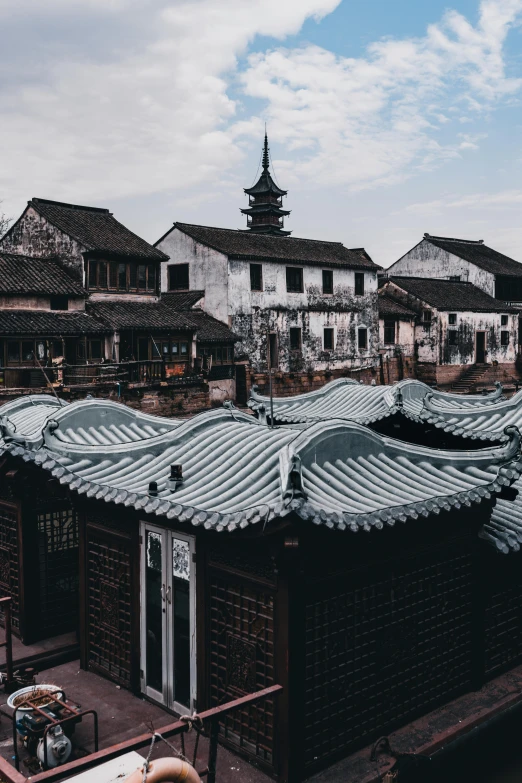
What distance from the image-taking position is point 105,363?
3161 centimetres

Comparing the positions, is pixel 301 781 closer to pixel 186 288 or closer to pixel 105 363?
pixel 105 363

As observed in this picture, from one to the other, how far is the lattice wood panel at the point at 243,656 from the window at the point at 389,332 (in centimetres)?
4478

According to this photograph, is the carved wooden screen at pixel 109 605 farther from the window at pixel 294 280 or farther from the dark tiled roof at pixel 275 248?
the window at pixel 294 280

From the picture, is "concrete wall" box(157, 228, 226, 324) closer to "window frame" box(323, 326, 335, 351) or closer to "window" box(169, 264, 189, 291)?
"window" box(169, 264, 189, 291)

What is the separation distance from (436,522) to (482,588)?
148cm

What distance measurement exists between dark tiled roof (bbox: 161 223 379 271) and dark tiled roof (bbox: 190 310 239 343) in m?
3.88

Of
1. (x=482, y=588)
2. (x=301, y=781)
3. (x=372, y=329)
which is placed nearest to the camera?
(x=301, y=781)

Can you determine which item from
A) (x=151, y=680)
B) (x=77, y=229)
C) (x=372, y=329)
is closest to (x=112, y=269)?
(x=77, y=229)

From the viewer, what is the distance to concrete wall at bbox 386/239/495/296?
56.8 m

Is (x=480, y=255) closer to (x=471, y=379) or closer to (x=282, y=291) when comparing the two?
(x=471, y=379)

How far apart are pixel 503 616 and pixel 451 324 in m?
44.2

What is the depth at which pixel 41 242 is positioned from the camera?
3662cm

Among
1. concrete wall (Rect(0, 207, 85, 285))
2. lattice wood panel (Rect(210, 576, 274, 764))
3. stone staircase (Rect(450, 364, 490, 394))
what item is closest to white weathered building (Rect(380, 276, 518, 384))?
stone staircase (Rect(450, 364, 490, 394))

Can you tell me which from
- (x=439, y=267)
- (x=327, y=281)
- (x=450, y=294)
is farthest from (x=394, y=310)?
(x=439, y=267)
